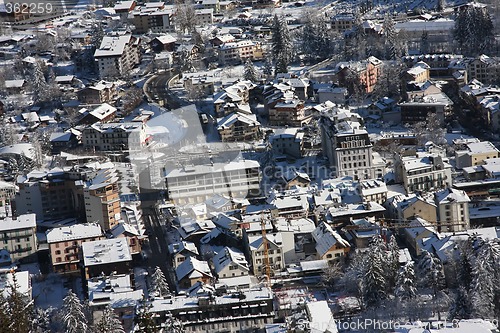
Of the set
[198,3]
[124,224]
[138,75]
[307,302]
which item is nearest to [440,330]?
[307,302]

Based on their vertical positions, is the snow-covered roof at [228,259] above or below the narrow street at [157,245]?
above

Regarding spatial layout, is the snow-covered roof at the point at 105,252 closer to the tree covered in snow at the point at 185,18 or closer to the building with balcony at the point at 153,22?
the tree covered in snow at the point at 185,18

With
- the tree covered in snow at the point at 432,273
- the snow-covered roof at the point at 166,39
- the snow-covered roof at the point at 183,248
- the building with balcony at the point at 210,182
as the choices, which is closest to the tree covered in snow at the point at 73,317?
the snow-covered roof at the point at 183,248

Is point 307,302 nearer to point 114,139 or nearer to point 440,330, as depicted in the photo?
point 440,330

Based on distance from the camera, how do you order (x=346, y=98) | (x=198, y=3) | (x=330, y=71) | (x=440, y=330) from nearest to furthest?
1. (x=440, y=330)
2. (x=346, y=98)
3. (x=330, y=71)
4. (x=198, y=3)

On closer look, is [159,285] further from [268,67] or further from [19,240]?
[268,67]

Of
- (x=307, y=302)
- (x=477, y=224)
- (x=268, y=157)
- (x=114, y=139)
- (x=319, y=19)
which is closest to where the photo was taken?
(x=307, y=302)
